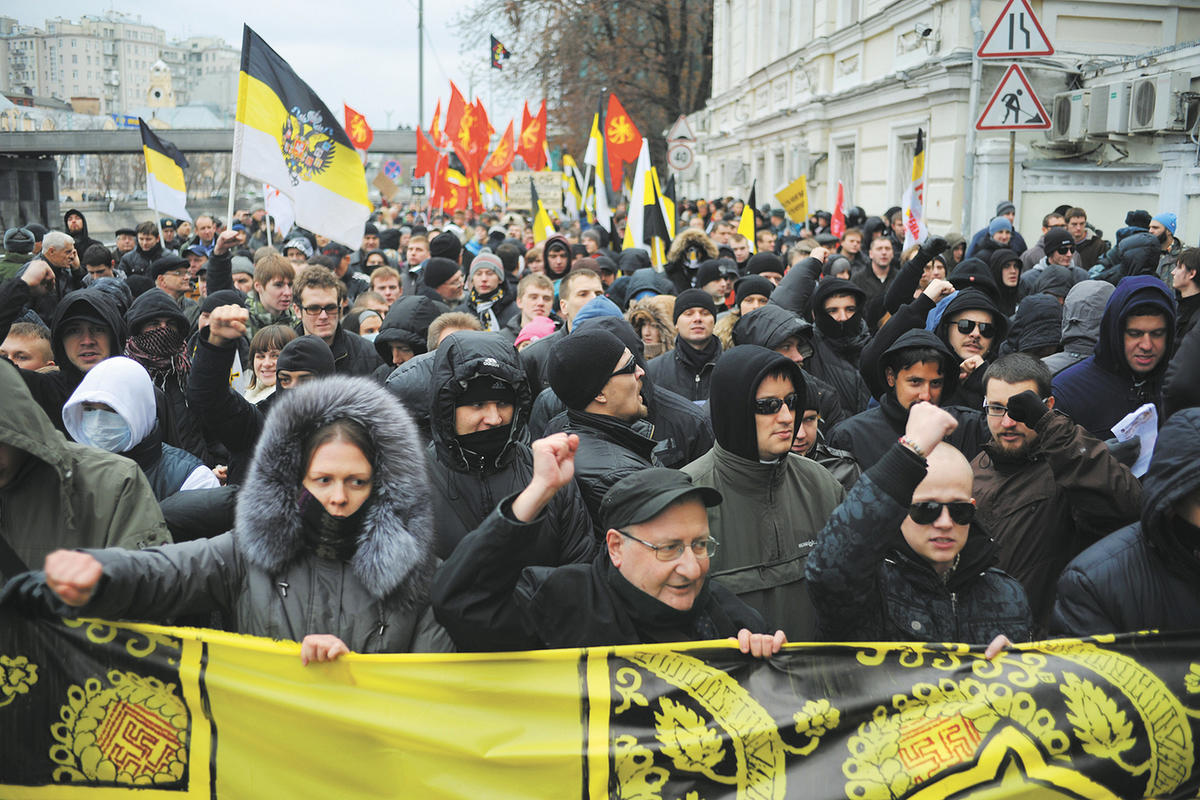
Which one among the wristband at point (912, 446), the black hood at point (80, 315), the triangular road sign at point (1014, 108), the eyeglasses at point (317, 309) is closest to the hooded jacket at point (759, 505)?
the wristband at point (912, 446)

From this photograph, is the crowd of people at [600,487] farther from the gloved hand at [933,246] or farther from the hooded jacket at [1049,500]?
the gloved hand at [933,246]

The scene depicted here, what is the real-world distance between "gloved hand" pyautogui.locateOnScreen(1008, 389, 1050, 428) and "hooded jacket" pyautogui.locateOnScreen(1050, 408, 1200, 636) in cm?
62

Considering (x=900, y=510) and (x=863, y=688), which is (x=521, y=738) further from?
(x=900, y=510)

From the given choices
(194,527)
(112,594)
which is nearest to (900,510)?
(112,594)

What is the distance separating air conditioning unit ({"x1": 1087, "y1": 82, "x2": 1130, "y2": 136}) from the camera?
38.9 ft

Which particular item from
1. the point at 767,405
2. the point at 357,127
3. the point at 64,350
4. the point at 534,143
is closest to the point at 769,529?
the point at 767,405

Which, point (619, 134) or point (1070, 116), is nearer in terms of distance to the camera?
point (1070, 116)

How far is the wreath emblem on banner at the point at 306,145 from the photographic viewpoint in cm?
739

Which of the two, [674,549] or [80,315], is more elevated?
[80,315]

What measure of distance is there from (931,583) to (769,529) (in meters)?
0.52

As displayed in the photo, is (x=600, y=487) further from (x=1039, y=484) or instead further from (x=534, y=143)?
(x=534, y=143)

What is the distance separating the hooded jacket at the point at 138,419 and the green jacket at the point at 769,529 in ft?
6.14

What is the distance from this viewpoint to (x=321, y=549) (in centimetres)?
271

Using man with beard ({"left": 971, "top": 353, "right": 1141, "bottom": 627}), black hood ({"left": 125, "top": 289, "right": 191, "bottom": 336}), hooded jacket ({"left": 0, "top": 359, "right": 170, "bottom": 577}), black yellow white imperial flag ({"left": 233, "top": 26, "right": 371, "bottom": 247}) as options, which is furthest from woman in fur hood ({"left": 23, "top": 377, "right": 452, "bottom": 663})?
black yellow white imperial flag ({"left": 233, "top": 26, "right": 371, "bottom": 247})
